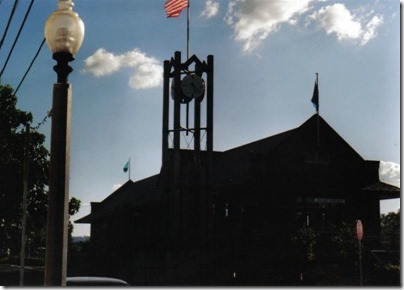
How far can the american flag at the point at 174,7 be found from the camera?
26.4 meters

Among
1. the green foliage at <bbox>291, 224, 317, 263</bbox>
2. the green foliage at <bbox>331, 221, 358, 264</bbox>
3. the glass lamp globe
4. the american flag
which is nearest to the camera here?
the glass lamp globe

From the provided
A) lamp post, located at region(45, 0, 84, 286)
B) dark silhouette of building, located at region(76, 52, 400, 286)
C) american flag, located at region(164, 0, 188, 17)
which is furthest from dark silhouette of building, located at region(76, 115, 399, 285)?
lamp post, located at region(45, 0, 84, 286)

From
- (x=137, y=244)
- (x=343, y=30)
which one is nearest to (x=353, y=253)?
(x=137, y=244)

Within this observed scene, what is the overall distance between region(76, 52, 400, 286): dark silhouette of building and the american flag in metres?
6.43

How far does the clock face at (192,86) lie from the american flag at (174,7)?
20.4ft

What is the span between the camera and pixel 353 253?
28.4 meters

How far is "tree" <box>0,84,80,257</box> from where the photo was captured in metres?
30.5

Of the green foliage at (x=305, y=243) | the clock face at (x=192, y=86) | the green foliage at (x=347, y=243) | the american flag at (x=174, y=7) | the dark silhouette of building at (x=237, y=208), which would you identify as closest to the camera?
the american flag at (x=174, y=7)

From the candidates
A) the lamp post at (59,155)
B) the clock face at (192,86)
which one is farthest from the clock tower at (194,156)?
the lamp post at (59,155)

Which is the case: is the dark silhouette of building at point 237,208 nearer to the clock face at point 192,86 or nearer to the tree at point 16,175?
the clock face at point 192,86

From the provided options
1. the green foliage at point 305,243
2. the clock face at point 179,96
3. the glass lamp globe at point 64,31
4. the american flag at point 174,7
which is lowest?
the green foliage at point 305,243

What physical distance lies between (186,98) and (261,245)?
364 inches

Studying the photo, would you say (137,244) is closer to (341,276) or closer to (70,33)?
(341,276)

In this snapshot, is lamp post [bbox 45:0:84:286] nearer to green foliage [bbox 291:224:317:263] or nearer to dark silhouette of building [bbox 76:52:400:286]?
dark silhouette of building [bbox 76:52:400:286]
